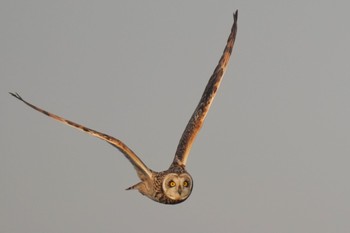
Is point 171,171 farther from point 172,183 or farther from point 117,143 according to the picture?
point 117,143

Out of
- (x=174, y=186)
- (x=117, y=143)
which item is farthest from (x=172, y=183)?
(x=117, y=143)

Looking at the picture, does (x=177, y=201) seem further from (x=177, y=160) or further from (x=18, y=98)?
(x=18, y=98)

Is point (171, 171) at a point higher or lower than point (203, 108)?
lower

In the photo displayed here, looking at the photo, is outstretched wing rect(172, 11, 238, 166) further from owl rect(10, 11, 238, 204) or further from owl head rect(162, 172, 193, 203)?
owl head rect(162, 172, 193, 203)

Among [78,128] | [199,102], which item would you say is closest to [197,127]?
[199,102]

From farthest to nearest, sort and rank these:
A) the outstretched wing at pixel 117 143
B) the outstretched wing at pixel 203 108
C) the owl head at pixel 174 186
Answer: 1. the outstretched wing at pixel 203 108
2. the owl head at pixel 174 186
3. the outstretched wing at pixel 117 143

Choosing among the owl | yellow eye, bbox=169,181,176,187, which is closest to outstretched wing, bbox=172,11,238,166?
the owl

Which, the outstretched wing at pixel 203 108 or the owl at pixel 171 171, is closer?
the owl at pixel 171 171

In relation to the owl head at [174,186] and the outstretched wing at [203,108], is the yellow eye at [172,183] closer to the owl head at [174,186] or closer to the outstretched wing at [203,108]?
the owl head at [174,186]

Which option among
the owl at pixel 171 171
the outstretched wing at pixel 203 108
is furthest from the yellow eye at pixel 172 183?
the outstretched wing at pixel 203 108
